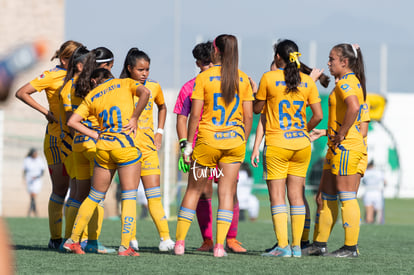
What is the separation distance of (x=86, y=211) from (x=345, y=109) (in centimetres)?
239

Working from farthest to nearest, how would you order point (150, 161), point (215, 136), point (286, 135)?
point (150, 161) → point (286, 135) → point (215, 136)

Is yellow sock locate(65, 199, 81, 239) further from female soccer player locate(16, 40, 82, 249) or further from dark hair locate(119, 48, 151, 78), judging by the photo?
dark hair locate(119, 48, 151, 78)

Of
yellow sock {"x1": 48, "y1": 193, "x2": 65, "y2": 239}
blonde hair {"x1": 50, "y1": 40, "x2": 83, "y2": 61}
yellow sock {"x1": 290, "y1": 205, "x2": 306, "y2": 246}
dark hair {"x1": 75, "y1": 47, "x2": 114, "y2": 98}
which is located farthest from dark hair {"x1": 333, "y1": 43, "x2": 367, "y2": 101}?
yellow sock {"x1": 48, "y1": 193, "x2": 65, "y2": 239}

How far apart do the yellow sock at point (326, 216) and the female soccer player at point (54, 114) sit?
7.89 feet

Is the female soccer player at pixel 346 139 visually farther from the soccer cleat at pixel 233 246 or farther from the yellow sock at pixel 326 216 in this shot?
the soccer cleat at pixel 233 246

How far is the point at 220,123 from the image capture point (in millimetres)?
5516

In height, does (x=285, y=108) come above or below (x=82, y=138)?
above

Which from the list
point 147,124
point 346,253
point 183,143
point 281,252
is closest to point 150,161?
point 147,124

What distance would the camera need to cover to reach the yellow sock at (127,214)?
5480 mm

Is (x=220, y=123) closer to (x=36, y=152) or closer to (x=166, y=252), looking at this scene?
(x=166, y=252)

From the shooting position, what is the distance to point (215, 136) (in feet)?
18.0

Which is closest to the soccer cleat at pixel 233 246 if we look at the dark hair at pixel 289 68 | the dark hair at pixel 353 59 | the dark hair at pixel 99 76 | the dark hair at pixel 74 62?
the dark hair at pixel 289 68

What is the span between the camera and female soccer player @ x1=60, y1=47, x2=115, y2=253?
18.8 ft

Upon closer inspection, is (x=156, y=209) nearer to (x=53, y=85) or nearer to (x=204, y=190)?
(x=204, y=190)
